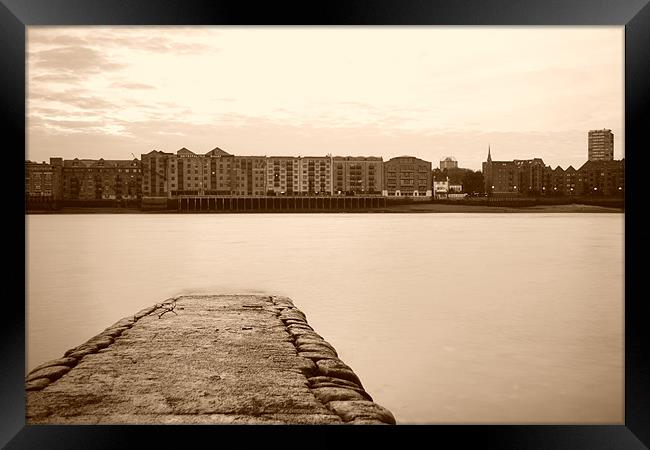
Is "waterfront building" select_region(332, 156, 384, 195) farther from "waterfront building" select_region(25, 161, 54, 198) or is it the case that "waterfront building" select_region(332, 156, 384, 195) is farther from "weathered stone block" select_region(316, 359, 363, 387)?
"weathered stone block" select_region(316, 359, 363, 387)

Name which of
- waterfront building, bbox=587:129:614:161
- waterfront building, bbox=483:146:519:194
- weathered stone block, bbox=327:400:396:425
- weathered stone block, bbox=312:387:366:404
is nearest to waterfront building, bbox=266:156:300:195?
waterfront building, bbox=483:146:519:194

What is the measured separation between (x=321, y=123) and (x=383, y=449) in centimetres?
3258

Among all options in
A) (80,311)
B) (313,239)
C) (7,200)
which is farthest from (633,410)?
(313,239)

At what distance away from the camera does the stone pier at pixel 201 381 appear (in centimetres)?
338

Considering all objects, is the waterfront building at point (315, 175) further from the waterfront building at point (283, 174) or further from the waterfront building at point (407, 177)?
the waterfront building at point (407, 177)

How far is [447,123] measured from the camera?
33.2 metres

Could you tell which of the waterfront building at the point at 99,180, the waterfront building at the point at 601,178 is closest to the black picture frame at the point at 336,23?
the waterfront building at the point at 601,178

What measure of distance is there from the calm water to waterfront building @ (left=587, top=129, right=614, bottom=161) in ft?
9.66

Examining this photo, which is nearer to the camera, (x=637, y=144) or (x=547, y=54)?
(x=637, y=144)

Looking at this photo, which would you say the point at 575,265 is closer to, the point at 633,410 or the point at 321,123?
the point at 633,410

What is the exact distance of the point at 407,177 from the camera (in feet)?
95.4

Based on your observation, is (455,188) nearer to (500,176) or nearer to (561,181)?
(500,176)

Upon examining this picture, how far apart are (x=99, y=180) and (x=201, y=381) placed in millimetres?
29078

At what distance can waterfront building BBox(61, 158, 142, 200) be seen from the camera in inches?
1179
